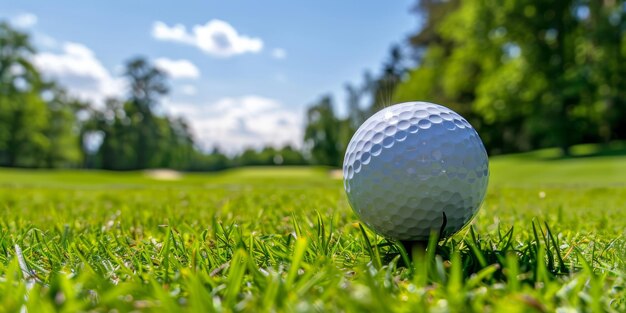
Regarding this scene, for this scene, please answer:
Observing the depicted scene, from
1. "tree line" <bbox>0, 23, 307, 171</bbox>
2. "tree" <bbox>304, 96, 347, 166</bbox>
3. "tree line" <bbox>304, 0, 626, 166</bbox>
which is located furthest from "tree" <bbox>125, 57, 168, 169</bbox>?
"tree line" <bbox>304, 0, 626, 166</bbox>

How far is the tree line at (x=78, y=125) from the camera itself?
35525mm

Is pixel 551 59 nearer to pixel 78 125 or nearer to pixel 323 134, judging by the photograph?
pixel 323 134

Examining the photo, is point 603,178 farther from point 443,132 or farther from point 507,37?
point 443,132

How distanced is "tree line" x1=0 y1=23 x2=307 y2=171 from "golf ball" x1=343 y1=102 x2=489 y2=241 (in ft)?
130

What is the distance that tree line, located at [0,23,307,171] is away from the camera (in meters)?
35.5

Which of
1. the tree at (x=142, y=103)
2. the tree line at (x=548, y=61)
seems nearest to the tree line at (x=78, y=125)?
the tree at (x=142, y=103)

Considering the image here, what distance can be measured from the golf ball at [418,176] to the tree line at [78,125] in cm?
3955

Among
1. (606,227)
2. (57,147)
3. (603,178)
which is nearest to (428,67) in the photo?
(603,178)

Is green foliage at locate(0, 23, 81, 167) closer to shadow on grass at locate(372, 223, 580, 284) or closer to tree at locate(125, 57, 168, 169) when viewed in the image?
tree at locate(125, 57, 168, 169)

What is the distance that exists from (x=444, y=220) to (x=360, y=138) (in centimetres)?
56

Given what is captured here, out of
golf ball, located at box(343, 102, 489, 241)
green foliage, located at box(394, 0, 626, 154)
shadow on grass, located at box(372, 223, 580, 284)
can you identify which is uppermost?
green foliage, located at box(394, 0, 626, 154)

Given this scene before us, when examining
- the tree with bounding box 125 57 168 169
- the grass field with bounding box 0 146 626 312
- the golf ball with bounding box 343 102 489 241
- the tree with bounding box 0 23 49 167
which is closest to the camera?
the grass field with bounding box 0 146 626 312

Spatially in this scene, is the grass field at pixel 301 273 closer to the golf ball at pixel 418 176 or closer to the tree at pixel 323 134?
the golf ball at pixel 418 176

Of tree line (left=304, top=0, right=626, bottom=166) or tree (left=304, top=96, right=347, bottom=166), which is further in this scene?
tree (left=304, top=96, right=347, bottom=166)
